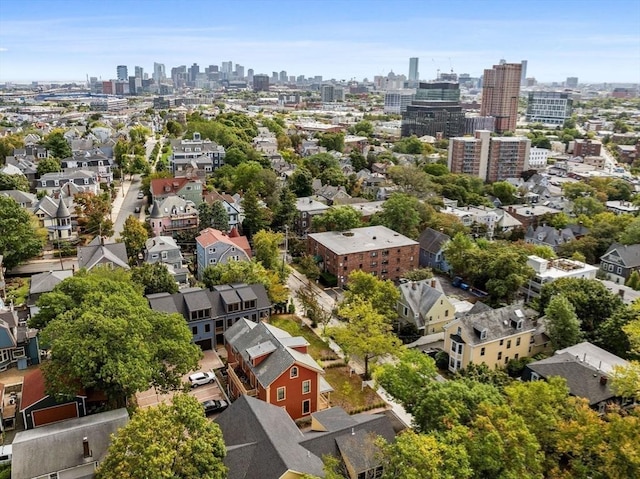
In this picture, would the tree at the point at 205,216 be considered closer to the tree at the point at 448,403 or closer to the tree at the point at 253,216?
the tree at the point at 253,216

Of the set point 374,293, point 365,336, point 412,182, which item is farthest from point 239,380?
point 412,182

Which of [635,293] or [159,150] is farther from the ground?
[159,150]

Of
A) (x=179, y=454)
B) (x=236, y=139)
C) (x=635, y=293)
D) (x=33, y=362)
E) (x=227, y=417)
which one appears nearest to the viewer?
(x=179, y=454)

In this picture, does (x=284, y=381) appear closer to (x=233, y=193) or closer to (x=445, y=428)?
(x=445, y=428)

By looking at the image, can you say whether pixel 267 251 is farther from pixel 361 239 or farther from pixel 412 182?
pixel 412 182

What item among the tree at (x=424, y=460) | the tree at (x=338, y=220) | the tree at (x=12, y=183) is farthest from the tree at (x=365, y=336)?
the tree at (x=12, y=183)

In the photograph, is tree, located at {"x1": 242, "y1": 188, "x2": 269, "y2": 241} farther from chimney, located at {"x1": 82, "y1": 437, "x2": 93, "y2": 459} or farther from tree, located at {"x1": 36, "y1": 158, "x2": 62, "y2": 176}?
chimney, located at {"x1": 82, "y1": 437, "x2": 93, "y2": 459}

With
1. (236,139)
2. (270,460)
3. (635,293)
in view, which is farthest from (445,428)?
(236,139)

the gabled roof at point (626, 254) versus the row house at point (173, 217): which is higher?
the row house at point (173, 217)
